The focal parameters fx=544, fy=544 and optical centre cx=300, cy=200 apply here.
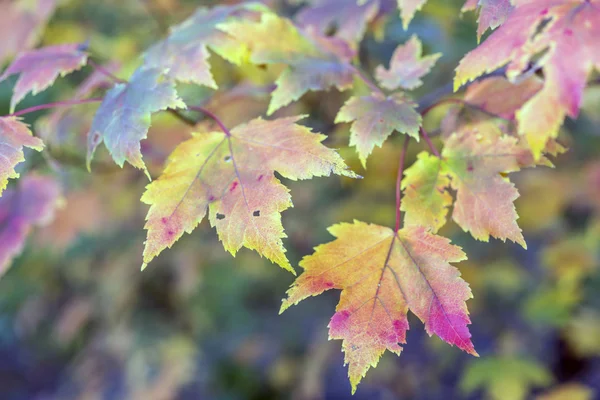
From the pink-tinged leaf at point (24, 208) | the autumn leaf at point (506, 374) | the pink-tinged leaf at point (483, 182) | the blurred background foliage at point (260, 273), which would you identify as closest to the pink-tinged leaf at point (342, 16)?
the blurred background foliage at point (260, 273)

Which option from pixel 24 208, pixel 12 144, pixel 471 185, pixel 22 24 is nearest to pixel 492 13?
pixel 471 185

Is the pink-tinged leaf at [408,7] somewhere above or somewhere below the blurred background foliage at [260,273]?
above

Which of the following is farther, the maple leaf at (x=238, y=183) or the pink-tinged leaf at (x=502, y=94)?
the pink-tinged leaf at (x=502, y=94)

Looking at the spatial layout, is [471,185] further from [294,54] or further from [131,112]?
[131,112]

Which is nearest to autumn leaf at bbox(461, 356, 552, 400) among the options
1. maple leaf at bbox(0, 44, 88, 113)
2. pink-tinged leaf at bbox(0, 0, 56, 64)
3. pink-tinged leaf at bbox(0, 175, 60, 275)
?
pink-tinged leaf at bbox(0, 175, 60, 275)

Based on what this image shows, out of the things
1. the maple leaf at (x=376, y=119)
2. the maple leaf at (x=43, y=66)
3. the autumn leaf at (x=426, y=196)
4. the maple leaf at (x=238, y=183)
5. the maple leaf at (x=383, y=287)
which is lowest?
the maple leaf at (x=383, y=287)

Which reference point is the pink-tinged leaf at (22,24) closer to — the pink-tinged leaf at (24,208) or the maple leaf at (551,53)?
the pink-tinged leaf at (24,208)

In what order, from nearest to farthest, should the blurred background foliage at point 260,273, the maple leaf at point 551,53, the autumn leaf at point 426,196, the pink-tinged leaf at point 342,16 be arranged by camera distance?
the maple leaf at point 551,53
the autumn leaf at point 426,196
the pink-tinged leaf at point 342,16
the blurred background foliage at point 260,273
